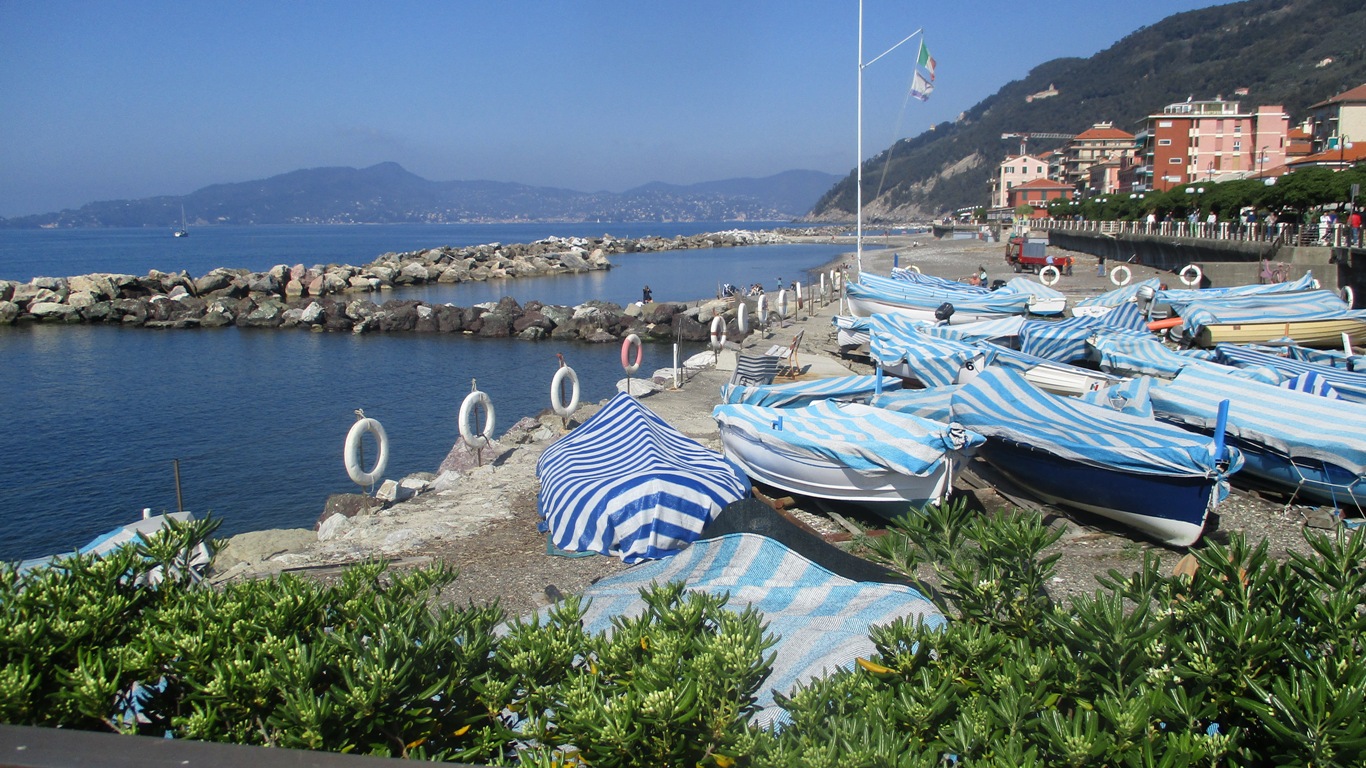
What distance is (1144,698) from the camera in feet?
8.45

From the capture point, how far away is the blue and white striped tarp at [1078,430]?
889 centimetres

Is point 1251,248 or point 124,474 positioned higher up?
point 1251,248

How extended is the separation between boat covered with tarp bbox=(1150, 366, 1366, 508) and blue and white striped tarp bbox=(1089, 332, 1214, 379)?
394 cm

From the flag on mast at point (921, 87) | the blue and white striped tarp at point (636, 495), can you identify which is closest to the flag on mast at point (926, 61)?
Answer: the flag on mast at point (921, 87)

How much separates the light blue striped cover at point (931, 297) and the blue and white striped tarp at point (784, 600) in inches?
746

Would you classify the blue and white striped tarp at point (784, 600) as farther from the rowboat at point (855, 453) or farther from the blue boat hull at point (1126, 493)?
the blue boat hull at point (1126, 493)

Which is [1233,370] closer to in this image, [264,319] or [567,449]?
[567,449]

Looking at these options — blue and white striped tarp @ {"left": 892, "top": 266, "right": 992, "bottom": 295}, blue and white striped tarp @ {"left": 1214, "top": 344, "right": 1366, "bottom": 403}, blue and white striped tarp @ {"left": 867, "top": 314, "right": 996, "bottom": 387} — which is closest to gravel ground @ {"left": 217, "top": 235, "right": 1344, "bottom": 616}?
blue and white striped tarp @ {"left": 1214, "top": 344, "right": 1366, "bottom": 403}


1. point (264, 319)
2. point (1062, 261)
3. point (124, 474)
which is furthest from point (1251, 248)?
point (264, 319)

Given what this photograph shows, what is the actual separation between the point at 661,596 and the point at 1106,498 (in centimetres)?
772

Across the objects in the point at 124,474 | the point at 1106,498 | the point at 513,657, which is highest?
the point at 513,657

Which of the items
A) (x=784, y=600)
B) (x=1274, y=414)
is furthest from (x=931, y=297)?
(x=784, y=600)

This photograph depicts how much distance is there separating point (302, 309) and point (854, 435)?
34088 mm

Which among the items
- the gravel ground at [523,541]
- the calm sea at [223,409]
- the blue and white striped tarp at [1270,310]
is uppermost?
the blue and white striped tarp at [1270,310]
